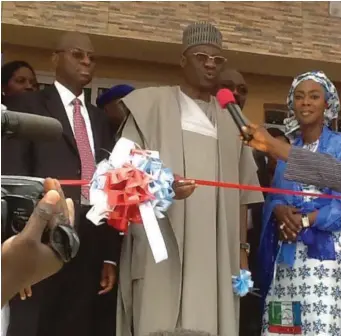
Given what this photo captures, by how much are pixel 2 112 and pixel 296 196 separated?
251 cm

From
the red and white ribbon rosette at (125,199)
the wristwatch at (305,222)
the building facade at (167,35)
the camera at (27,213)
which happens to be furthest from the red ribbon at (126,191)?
the building facade at (167,35)

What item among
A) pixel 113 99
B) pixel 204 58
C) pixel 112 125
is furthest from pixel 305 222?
pixel 113 99

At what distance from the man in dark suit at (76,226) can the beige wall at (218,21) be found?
119cm

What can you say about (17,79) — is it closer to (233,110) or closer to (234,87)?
(234,87)

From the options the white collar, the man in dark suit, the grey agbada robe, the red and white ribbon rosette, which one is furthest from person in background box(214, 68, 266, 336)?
the red and white ribbon rosette

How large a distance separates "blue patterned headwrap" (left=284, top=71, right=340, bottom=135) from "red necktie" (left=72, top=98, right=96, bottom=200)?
1056 millimetres

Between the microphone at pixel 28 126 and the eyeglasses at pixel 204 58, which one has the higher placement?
the eyeglasses at pixel 204 58

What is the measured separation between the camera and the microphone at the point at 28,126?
1.55m

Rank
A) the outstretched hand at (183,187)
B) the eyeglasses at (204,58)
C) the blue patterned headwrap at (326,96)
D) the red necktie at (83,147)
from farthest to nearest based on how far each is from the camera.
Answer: the blue patterned headwrap at (326,96) → the eyeglasses at (204,58) → the red necktie at (83,147) → the outstretched hand at (183,187)

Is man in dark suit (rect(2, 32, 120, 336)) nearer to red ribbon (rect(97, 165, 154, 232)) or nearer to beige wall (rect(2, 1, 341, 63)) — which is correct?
red ribbon (rect(97, 165, 154, 232))

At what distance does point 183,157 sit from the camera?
3.58 m

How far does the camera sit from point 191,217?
353 centimetres

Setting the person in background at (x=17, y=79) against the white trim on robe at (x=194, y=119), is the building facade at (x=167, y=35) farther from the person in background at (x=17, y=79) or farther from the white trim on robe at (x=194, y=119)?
the white trim on robe at (x=194, y=119)

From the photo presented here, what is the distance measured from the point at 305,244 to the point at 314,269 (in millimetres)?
126
